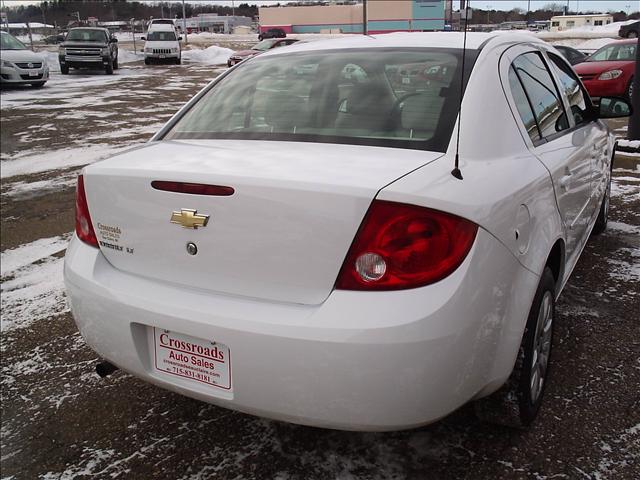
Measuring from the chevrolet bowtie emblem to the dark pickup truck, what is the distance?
25.2 m

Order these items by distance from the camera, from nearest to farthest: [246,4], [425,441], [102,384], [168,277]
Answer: [168,277] → [425,441] → [102,384] → [246,4]

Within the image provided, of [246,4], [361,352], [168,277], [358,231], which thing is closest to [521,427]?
[361,352]

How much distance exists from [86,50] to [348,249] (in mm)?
25825

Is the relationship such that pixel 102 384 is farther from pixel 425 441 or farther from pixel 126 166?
pixel 425 441

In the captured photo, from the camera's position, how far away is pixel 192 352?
2057 mm

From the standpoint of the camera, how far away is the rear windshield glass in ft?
7.77

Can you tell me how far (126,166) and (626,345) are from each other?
103 inches

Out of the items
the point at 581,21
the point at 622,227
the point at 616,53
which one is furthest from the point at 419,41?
the point at 581,21

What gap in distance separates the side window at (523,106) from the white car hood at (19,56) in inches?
719

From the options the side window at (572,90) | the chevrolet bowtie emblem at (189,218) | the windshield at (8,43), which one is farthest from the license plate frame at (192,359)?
the windshield at (8,43)

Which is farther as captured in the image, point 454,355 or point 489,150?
point 489,150

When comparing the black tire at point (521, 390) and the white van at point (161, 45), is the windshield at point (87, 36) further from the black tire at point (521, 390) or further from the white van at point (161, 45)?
the black tire at point (521, 390)

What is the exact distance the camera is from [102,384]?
300 cm

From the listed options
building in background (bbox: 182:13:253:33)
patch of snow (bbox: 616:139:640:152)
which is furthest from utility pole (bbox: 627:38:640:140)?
building in background (bbox: 182:13:253:33)
